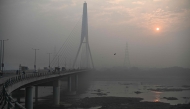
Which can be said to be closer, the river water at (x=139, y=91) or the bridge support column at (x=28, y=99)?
the bridge support column at (x=28, y=99)

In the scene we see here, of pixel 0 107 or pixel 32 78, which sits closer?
pixel 0 107

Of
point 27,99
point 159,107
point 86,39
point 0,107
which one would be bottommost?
point 159,107

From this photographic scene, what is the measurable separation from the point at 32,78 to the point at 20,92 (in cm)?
2685

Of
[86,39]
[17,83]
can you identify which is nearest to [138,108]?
[17,83]

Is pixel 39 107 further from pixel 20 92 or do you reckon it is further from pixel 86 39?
pixel 86 39

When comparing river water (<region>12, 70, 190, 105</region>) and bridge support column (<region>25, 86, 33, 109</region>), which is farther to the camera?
river water (<region>12, 70, 190, 105</region>)

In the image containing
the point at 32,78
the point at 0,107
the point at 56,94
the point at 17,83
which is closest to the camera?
the point at 0,107

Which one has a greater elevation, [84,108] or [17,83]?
[17,83]

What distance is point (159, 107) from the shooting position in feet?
140

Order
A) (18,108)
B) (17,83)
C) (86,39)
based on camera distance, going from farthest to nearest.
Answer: (86,39), (17,83), (18,108)

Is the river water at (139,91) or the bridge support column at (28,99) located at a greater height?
the bridge support column at (28,99)

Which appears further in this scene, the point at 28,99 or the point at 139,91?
the point at 139,91

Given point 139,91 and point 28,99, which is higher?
point 28,99

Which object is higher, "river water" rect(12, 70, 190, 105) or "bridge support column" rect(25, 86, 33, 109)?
"bridge support column" rect(25, 86, 33, 109)
